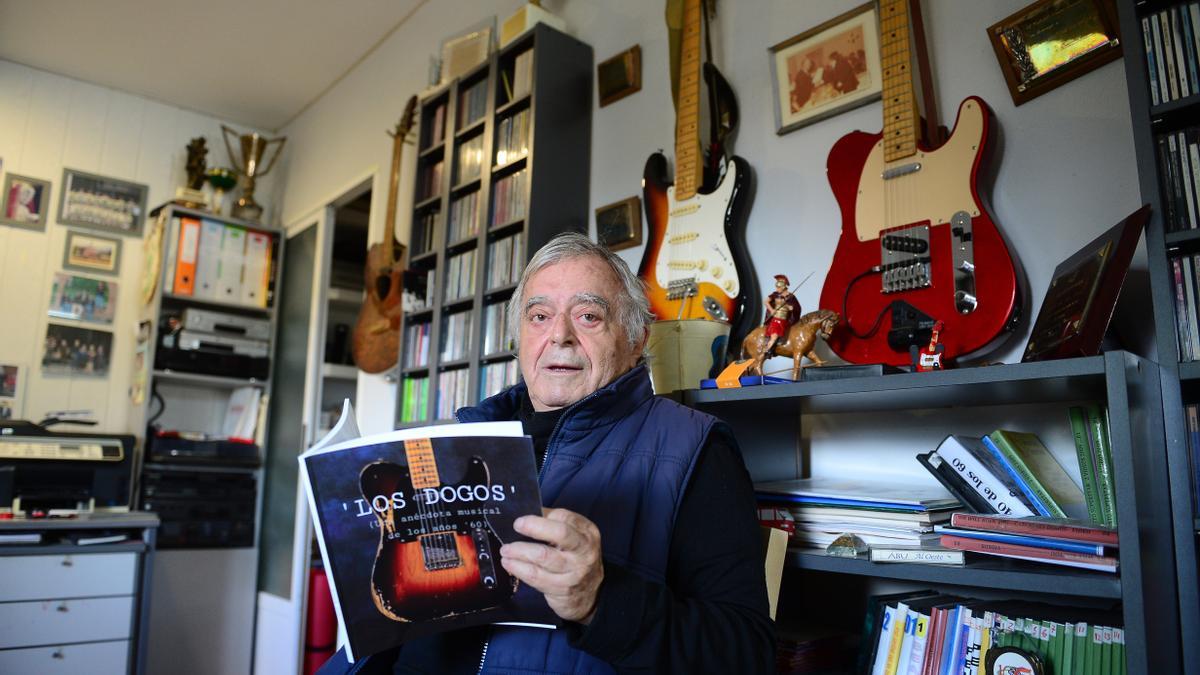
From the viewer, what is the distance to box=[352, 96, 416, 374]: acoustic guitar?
312cm

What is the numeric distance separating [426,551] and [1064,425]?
1.10m

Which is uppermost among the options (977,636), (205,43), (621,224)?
(205,43)

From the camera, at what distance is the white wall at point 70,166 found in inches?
151

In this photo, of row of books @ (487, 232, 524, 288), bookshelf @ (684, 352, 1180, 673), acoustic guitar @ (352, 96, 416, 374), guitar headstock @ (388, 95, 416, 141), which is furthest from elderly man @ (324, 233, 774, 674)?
guitar headstock @ (388, 95, 416, 141)

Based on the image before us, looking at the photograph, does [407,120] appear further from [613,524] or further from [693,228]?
[613,524]

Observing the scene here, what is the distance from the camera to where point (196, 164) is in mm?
4188

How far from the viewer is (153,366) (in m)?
3.72

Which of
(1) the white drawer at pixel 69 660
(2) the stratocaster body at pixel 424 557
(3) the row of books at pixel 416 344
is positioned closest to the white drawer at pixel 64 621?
(1) the white drawer at pixel 69 660

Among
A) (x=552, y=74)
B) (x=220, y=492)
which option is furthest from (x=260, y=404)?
(x=552, y=74)

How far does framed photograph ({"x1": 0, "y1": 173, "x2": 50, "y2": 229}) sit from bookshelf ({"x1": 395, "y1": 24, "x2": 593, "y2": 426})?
227 cm

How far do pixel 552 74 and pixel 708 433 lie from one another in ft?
5.43

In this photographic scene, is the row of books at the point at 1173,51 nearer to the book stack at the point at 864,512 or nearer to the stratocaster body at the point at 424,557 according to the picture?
the book stack at the point at 864,512

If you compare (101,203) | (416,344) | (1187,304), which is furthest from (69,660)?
(1187,304)

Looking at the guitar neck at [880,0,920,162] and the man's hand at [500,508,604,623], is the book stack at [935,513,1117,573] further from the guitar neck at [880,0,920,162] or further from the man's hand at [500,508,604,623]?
the guitar neck at [880,0,920,162]
